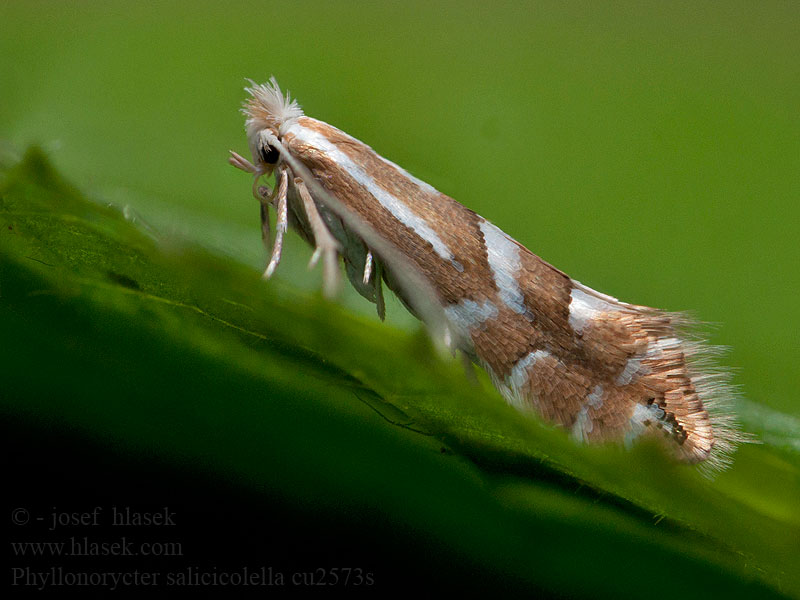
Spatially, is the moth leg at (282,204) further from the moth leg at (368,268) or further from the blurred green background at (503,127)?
the moth leg at (368,268)

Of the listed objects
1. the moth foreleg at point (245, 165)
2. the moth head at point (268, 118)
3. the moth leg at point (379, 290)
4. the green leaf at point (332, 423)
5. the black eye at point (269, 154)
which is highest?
the moth head at point (268, 118)

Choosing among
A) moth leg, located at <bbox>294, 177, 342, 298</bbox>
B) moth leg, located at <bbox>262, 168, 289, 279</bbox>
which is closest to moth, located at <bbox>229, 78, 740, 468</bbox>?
moth leg, located at <bbox>294, 177, 342, 298</bbox>

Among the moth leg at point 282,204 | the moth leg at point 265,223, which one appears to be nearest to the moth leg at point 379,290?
the moth leg at point 282,204

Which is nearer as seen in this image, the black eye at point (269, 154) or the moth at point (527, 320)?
the moth at point (527, 320)

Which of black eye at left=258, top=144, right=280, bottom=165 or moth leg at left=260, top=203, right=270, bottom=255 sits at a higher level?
black eye at left=258, top=144, right=280, bottom=165

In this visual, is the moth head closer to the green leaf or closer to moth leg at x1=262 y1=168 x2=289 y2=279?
moth leg at x1=262 y1=168 x2=289 y2=279

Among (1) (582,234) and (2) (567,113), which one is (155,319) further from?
(2) (567,113)
